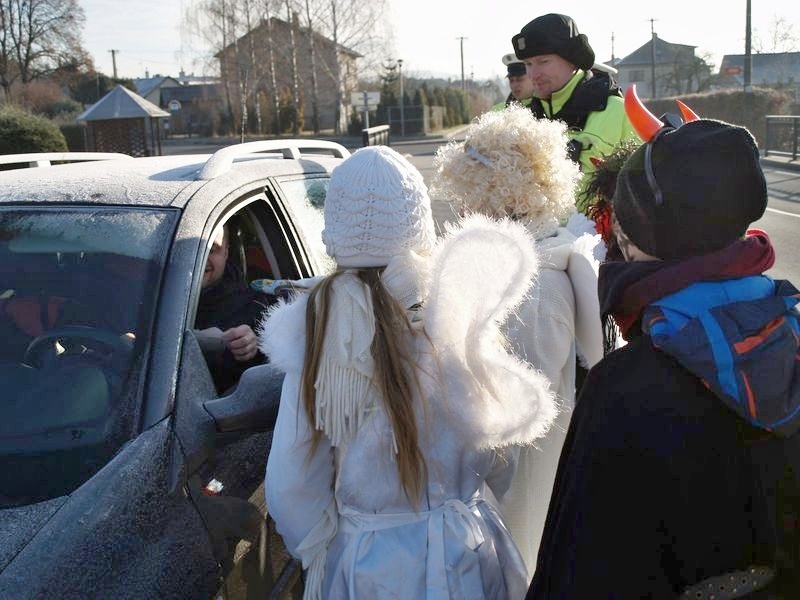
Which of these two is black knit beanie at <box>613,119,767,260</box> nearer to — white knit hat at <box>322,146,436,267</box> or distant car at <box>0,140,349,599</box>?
white knit hat at <box>322,146,436,267</box>

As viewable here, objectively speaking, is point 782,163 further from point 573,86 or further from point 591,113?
point 591,113

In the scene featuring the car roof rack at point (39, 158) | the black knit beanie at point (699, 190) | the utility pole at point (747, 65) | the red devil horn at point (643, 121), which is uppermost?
the utility pole at point (747, 65)

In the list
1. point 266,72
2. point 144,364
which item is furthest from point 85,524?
point 266,72

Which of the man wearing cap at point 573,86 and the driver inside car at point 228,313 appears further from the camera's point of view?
the man wearing cap at point 573,86

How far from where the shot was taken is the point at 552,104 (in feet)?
13.4

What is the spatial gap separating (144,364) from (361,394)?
2.13ft

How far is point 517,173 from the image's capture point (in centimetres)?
249

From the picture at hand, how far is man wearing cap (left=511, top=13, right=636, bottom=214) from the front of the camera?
12.4 feet

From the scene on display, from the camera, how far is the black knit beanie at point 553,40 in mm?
3893

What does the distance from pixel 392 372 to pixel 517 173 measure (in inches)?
37.7

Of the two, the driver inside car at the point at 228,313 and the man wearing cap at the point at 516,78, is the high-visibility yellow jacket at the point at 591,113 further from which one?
the driver inside car at the point at 228,313

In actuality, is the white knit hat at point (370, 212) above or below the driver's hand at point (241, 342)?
above

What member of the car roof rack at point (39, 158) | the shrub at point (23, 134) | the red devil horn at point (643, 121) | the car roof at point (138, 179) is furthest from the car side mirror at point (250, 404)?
the shrub at point (23, 134)

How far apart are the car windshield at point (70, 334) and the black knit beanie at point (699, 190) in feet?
4.22
